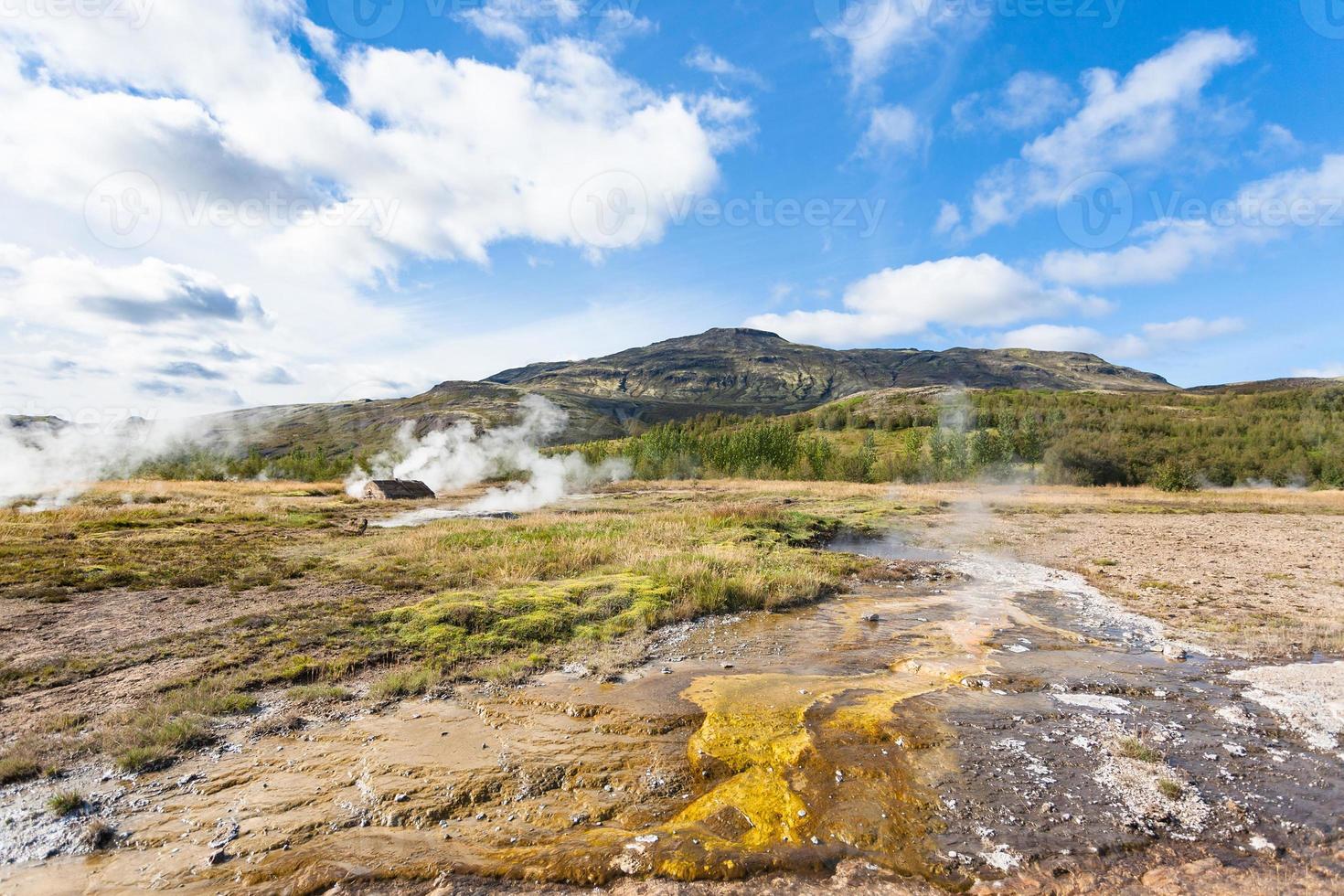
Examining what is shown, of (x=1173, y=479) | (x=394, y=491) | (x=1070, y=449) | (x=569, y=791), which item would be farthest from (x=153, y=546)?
(x=1070, y=449)

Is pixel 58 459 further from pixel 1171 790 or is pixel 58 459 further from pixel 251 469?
pixel 1171 790

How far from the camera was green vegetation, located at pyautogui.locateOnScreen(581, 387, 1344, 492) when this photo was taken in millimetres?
69625

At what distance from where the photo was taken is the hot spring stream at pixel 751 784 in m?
5.62

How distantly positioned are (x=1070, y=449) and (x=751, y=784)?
262 ft

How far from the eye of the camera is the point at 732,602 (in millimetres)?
16531

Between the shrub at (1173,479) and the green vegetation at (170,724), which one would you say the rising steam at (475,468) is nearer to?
the green vegetation at (170,724)

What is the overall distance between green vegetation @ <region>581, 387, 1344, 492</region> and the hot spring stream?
70.4 meters

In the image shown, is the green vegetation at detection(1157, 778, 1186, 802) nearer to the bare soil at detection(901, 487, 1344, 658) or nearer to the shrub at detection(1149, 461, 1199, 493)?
the bare soil at detection(901, 487, 1344, 658)

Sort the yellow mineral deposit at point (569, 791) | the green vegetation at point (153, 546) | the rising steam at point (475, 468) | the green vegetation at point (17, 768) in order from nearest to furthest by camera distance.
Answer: the yellow mineral deposit at point (569, 791) < the green vegetation at point (17, 768) < the green vegetation at point (153, 546) < the rising steam at point (475, 468)

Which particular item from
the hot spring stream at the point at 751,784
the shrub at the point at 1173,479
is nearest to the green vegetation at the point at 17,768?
the hot spring stream at the point at 751,784

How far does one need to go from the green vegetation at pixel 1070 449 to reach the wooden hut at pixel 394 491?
1691 inches

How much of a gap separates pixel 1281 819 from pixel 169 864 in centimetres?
1115

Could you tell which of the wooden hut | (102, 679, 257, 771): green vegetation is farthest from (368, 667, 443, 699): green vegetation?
the wooden hut

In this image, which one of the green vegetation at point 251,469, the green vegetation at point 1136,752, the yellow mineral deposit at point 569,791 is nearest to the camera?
the yellow mineral deposit at point 569,791
